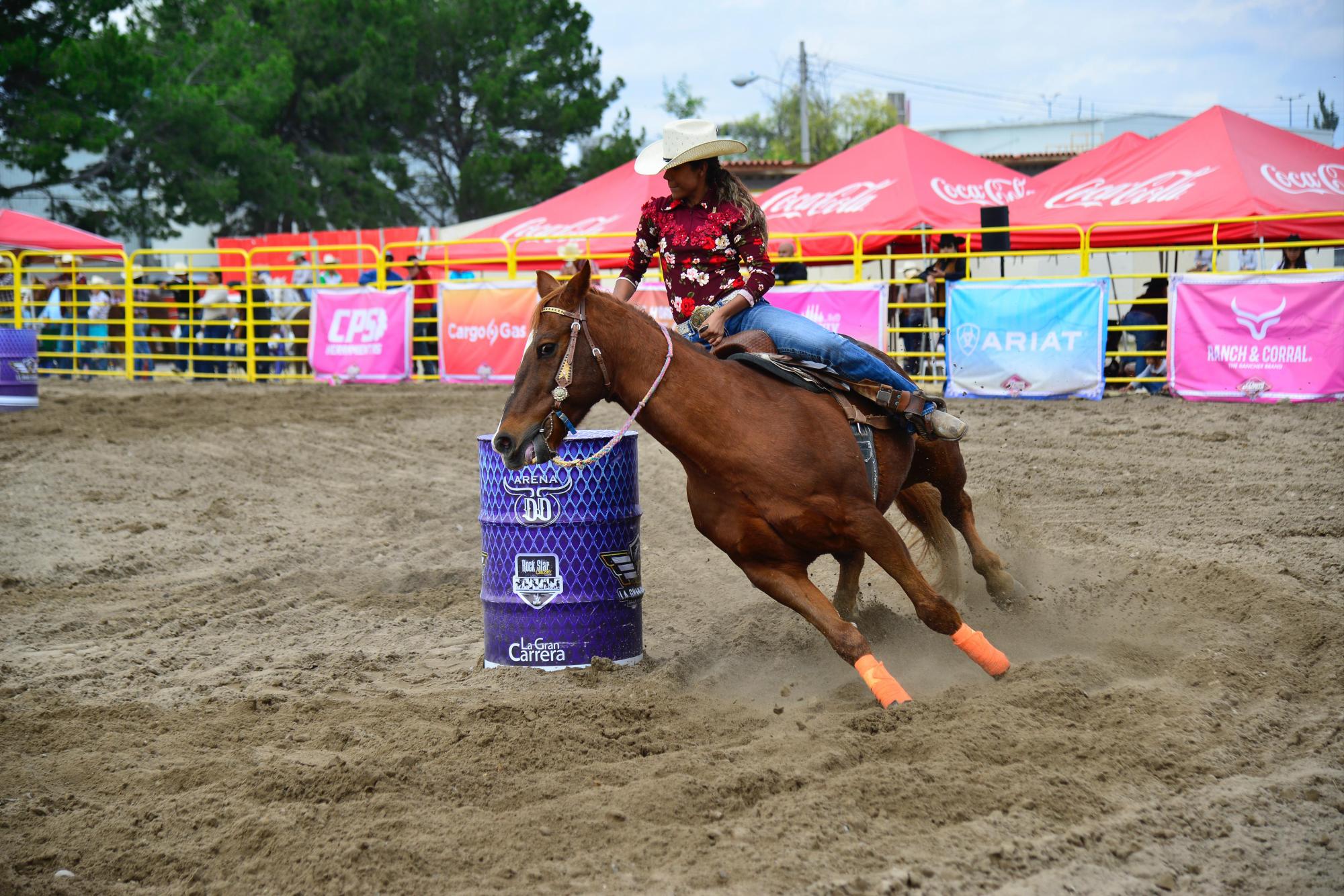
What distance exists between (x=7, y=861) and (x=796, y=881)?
2.30m

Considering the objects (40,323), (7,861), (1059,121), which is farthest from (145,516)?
(1059,121)

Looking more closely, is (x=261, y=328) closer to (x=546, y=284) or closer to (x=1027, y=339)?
(x=1027, y=339)

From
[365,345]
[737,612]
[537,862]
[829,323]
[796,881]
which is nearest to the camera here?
[796,881]

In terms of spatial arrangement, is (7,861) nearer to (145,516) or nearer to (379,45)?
(145,516)

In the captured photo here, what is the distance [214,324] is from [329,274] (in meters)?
6.37

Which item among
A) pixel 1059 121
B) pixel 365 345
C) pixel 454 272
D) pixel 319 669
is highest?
pixel 1059 121

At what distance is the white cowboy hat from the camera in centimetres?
478

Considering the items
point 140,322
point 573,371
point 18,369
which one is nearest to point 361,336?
point 140,322

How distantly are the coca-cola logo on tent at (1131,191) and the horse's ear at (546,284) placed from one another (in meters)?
12.8

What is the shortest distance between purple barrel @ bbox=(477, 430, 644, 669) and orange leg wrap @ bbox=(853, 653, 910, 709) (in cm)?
133

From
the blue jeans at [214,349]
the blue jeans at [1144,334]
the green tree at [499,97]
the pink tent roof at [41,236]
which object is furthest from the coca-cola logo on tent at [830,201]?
the green tree at [499,97]

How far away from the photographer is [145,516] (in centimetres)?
894

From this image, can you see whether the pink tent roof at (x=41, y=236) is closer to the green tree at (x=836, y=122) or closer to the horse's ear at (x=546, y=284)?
the horse's ear at (x=546, y=284)

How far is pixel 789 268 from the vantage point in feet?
47.6
